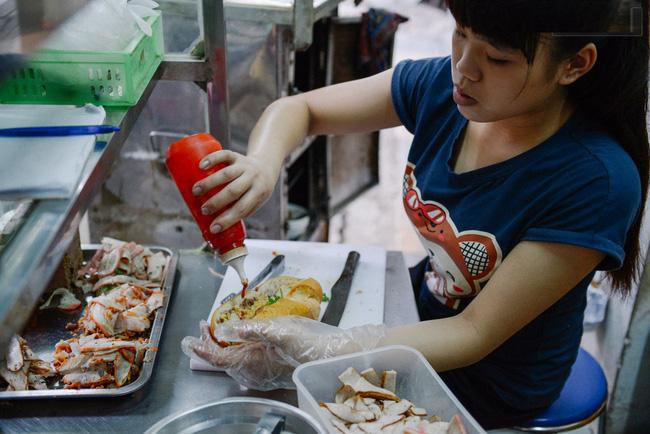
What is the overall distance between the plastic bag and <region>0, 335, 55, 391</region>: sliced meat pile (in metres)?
0.60

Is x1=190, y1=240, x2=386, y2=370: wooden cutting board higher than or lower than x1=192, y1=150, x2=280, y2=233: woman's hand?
lower

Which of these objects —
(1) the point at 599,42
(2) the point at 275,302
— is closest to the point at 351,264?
(2) the point at 275,302

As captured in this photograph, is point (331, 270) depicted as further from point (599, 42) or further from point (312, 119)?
point (599, 42)

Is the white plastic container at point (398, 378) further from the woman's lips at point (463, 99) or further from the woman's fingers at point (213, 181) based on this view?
the woman's lips at point (463, 99)

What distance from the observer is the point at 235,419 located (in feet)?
3.42

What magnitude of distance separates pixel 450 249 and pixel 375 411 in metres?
0.54

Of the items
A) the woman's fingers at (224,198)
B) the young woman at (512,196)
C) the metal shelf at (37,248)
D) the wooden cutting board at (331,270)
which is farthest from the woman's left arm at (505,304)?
the metal shelf at (37,248)

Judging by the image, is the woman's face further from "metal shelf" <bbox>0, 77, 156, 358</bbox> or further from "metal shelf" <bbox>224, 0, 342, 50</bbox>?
"metal shelf" <bbox>224, 0, 342, 50</bbox>

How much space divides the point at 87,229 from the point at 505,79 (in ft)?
7.80

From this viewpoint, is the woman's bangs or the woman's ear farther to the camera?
the woman's ear

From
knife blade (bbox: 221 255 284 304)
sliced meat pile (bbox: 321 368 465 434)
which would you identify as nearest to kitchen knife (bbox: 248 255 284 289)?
knife blade (bbox: 221 255 284 304)

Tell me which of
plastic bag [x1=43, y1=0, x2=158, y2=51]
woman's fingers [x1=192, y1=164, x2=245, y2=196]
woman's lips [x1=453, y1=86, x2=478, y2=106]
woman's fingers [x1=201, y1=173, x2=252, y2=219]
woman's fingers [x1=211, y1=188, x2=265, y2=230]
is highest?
plastic bag [x1=43, y1=0, x2=158, y2=51]

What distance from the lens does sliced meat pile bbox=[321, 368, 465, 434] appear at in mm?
1082

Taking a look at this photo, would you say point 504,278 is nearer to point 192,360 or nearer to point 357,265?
point 357,265
